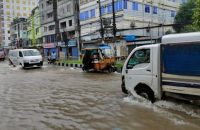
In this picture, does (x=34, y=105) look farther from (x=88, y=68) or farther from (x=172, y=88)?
(x=88, y=68)

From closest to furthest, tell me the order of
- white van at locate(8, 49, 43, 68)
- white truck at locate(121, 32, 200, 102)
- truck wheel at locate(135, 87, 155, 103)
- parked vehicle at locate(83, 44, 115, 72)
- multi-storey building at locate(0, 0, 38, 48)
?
white truck at locate(121, 32, 200, 102), truck wheel at locate(135, 87, 155, 103), parked vehicle at locate(83, 44, 115, 72), white van at locate(8, 49, 43, 68), multi-storey building at locate(0, 0, 38, 48)

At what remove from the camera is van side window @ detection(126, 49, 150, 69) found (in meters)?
8.77

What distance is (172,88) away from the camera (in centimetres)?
804

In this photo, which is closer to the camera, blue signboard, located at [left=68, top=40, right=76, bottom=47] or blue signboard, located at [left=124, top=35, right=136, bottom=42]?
blue signboard, located at [left=124, top=35, right=136, bottom=42]

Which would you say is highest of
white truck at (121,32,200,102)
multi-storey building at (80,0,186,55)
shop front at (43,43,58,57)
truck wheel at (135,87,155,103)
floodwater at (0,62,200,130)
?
multi-storey building at (80,0,186,55)

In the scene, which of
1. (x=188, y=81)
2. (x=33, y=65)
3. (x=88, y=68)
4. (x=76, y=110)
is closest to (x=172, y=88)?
(x=188, y=81)

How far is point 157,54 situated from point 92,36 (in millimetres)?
34972

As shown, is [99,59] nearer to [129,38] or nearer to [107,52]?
[107,52]

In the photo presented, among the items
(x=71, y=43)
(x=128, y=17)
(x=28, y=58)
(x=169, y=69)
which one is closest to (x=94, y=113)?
(x=169, y=69)

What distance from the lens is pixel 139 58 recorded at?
362 inches

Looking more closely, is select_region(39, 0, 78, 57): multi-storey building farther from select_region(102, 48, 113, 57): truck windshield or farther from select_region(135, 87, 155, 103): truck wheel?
select_region(135, 87, 155, 103): truck wheel

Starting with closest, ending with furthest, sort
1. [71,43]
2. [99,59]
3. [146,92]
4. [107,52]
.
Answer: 1. [146,92]
2. [99,59]
3. [107,52]
4. [71,43]

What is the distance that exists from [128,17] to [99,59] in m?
19.1

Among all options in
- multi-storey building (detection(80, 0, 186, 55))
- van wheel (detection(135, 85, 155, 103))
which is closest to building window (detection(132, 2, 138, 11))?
multi-storey building (detection(80, 0, 186, 55))
